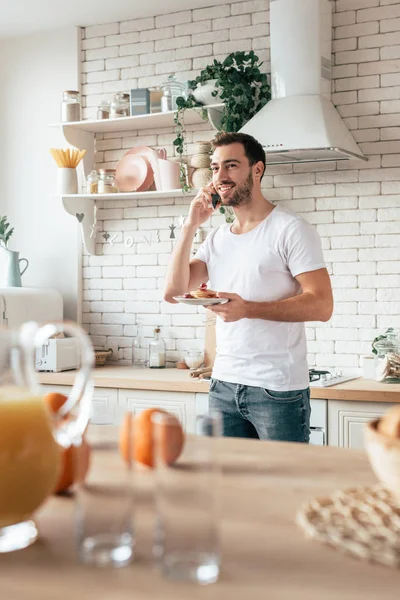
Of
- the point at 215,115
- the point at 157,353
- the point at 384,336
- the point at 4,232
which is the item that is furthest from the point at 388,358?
the point at 4,232

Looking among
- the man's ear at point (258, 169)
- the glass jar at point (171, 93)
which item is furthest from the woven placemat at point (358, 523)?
the glass jar at point (171, 93)

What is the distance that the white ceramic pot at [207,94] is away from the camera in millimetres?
4129

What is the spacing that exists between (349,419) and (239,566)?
270cm

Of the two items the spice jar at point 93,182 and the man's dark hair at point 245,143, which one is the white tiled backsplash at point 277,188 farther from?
the man's dark hair at point 245,143

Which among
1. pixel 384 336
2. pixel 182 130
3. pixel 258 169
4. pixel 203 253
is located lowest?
pixel 384 336

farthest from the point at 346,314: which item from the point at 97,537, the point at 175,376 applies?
→ the point at 97,537

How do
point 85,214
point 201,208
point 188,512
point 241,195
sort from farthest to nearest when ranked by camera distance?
1. point 85,214
2. point 201,208
3. point 241,195
4. point 188,512

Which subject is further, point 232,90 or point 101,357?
point 101,357

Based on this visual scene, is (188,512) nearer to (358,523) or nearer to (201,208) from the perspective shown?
(358,523)

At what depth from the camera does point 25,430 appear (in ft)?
3.23

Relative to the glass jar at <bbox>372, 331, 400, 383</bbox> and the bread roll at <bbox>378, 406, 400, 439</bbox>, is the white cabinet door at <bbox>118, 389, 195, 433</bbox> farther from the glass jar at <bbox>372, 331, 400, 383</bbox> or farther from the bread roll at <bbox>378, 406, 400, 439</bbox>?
the bread roll at <bbox>378, 406, 400, 439</bbox>

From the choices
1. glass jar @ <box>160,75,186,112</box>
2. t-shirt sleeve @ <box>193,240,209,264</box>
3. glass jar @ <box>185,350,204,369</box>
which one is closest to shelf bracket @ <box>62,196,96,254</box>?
glass jar @ <box>160,75,186,112</box>

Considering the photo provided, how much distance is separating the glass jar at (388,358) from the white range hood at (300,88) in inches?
35.6

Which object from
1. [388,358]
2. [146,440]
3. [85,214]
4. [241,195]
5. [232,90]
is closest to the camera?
[146,440]
